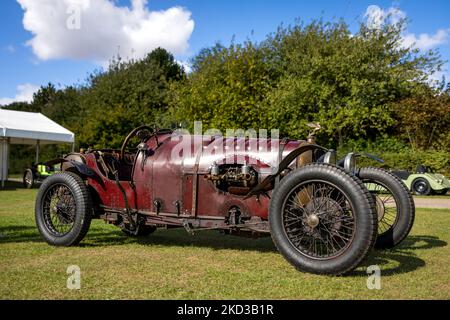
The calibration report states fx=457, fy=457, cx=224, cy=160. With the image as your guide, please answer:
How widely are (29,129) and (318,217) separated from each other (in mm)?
16224

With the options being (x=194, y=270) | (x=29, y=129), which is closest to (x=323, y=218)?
(x=194, y=270)

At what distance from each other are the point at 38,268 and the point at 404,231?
4254 mm

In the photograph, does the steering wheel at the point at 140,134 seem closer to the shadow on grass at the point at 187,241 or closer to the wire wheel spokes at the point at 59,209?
the wire wheel spokes at the point at 59,209

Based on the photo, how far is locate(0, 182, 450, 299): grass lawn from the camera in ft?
12.7

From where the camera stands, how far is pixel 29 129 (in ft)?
59.5

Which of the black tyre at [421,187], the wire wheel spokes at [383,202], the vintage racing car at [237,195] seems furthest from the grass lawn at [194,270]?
the black tyre at [421,187]

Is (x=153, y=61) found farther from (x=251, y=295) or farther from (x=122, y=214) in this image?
(x=251, y=295)

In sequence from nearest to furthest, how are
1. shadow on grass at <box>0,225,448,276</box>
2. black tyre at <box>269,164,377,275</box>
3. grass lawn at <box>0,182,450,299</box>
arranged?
grass lawn at <box>0,182,450,299</box>, black tyre at <box>269,164,377,275</box>, shadow on grass at <box>0,225,448,276</box>

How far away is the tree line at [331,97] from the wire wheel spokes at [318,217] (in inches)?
567

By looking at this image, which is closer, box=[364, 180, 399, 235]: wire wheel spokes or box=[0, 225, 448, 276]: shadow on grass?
box=[0, 225, 448, 276]: shadow on grass
